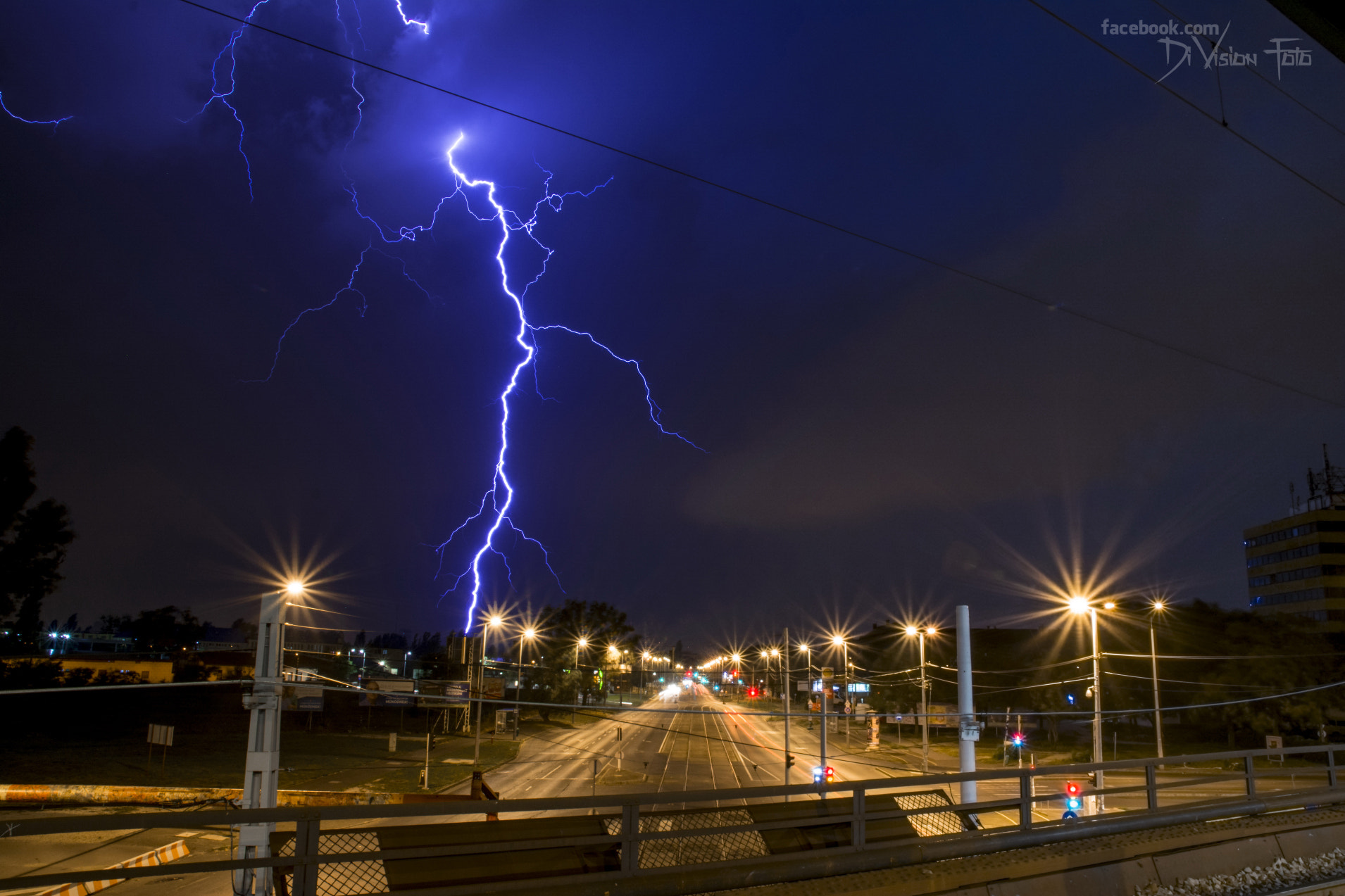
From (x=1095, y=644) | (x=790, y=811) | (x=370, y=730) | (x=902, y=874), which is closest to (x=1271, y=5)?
(x=902, y=874)

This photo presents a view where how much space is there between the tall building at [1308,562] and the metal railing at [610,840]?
111517 millimetres

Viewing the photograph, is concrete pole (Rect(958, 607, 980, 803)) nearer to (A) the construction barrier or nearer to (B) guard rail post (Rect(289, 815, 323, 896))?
(B) guard rail post (Rect(289, 815, 323, 896))

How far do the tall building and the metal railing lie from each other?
111517 mm

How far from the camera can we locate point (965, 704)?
20.9 metres

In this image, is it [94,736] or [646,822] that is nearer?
[646,822]

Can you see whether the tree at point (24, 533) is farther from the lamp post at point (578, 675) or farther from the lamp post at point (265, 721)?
the lamp post at point (265, 721)

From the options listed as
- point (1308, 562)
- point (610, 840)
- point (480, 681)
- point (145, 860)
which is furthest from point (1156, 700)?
point (1308, 562)

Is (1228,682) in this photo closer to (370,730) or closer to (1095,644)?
(1095,644)

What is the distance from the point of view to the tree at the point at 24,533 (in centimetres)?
4988

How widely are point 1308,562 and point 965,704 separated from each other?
110 m

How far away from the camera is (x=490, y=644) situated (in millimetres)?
71125

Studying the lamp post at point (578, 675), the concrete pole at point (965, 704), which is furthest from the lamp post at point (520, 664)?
the concrete pole at point (965, 704)

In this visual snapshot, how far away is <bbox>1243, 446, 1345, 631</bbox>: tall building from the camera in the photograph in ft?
326

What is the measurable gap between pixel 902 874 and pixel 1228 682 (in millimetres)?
58818
